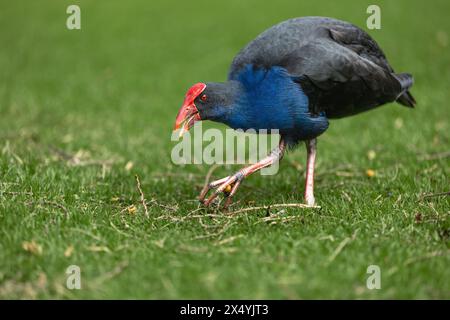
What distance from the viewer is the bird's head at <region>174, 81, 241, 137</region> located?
14.6 feet

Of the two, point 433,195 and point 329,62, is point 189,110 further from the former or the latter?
point 433,195

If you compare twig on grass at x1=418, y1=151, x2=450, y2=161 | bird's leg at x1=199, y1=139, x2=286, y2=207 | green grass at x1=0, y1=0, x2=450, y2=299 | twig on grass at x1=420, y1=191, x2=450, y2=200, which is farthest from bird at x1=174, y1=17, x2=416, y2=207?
twig on grass at x1=418, y1=151, x2=450, y2=161

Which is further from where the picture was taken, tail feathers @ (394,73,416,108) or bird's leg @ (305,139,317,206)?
tail feathers @ (394,73,416,108)

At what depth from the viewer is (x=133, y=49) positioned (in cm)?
1182

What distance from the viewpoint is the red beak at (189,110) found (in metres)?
4.43

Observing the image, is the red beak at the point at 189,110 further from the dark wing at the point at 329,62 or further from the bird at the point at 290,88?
the dark wing at the point at 329,62

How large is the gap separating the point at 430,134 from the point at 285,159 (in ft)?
5.53

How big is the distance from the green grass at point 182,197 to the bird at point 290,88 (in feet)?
1.88

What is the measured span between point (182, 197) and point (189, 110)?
842 mm

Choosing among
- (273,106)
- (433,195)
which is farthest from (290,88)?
(433,195)

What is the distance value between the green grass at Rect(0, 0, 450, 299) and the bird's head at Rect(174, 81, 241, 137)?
735 millimetres

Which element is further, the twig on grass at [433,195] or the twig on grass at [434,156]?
the twig on grass at [434,156]

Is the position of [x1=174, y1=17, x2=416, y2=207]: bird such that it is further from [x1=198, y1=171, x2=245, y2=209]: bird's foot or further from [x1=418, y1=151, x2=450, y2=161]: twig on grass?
[x1=418, y1=151, x2=450, y2=161]: twig on grass

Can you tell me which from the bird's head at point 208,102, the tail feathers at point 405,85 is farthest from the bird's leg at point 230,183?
the tail feathers at point 405,85
